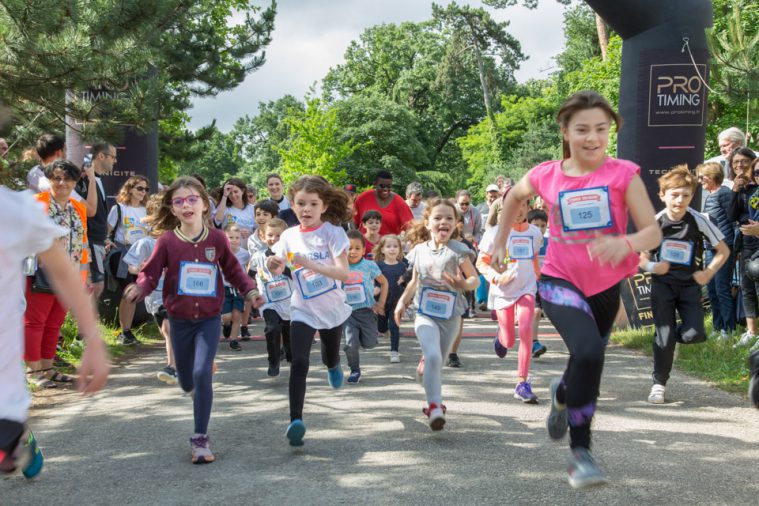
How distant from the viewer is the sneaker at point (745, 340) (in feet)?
29.6

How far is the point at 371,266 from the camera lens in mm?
9062

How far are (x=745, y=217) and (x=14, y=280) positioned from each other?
8.37m

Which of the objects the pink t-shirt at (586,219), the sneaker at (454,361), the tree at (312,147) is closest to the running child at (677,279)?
the sneaker at (454,361)

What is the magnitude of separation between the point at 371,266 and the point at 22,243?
21.3 ft

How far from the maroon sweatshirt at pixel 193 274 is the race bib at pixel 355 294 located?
8.77 ft

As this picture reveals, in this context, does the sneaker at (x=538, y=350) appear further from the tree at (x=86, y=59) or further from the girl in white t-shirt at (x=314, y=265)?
the tree at (x=86, y=59)

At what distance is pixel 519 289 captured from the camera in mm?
7766

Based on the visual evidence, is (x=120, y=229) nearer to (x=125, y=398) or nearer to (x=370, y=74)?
(x=125, y=398)

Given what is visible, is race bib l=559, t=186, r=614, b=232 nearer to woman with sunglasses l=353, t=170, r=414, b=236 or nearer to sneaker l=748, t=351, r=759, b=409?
sneaker l=748, t=351, r=759, b=409

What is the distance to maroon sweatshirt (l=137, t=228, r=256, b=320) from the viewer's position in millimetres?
5719

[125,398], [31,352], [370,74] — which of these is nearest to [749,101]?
[125,398]

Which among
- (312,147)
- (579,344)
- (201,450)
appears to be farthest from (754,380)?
(312,147)

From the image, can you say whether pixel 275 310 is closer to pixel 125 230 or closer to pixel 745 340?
pixel 125 230

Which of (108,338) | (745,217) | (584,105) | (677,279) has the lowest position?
(108,338)
